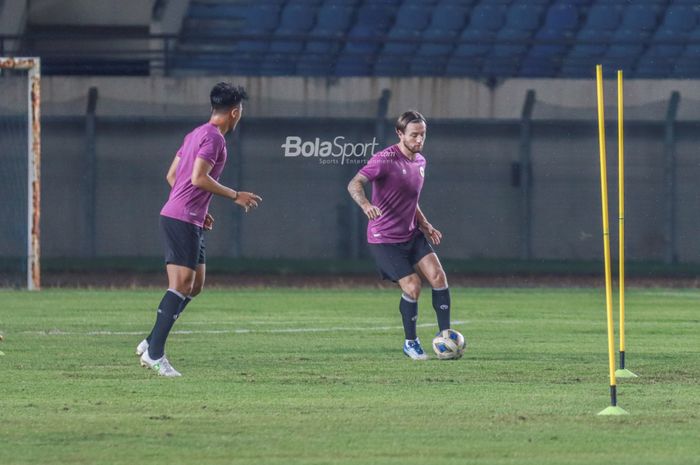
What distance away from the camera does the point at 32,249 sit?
66.5ft

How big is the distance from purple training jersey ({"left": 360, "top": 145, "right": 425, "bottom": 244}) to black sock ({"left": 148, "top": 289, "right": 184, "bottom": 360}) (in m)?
2.07

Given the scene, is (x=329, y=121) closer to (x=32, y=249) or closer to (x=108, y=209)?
(x=108, y=209)

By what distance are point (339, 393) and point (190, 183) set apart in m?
1.98

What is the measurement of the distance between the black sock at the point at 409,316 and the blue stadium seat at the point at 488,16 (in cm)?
2068

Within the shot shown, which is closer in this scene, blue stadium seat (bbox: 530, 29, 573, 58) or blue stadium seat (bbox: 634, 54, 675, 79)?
blue stadium seat (bbox: 634, 54, 675, 79)

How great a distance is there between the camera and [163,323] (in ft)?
33.4

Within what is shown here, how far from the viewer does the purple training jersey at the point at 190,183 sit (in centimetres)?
1009

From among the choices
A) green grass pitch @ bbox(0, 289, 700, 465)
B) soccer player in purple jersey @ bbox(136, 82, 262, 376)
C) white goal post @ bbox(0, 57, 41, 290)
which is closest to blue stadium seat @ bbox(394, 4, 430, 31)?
white goal post @ bbox(0, 57, 41, 290)

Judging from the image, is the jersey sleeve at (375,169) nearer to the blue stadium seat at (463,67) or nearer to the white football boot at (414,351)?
the white football boot at (414,351)

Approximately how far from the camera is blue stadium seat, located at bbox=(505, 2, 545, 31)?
105 ft

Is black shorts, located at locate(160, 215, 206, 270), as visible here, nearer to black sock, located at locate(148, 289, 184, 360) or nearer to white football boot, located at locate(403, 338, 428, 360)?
black sock, located at locate(148, 289, 184, 360)

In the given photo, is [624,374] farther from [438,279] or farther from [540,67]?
[540,67]

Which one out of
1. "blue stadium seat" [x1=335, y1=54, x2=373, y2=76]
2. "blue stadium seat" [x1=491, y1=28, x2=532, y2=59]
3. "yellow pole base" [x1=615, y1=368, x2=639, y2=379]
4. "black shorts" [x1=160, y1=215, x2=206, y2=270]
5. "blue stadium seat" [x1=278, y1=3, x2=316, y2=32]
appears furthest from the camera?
"blue stadium seat" [x1=278, y1=3, x2=316, y2=32]

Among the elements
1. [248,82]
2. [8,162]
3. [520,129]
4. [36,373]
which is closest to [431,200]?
[520,129]
